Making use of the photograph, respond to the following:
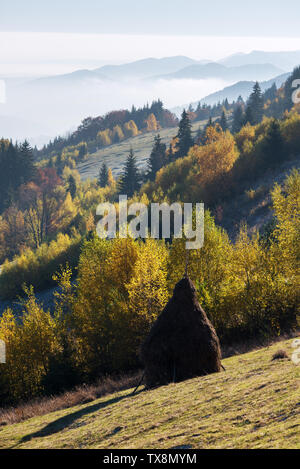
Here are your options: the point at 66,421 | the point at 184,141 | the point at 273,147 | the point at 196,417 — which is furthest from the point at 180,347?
the point at 184,141

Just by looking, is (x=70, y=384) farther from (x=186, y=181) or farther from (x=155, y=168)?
(x=155, y=168)

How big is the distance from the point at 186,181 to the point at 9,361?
57767mm

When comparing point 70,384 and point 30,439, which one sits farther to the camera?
point 70,384

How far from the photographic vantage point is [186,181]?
269 feet

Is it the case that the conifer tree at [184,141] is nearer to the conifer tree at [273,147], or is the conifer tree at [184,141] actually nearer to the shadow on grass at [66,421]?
the conifer tree at [273,147]

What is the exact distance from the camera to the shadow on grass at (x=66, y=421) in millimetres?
16547

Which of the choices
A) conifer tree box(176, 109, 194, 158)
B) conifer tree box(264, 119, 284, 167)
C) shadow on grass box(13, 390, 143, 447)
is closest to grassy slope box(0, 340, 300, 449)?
shadow on grass box(13, 390, 143, 447)

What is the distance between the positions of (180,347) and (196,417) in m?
5.44

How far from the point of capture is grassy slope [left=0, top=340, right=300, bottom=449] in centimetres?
1020

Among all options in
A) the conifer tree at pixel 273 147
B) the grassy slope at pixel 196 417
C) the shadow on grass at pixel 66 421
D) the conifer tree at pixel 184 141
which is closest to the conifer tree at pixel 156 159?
the conifer tree at pixel 184 141

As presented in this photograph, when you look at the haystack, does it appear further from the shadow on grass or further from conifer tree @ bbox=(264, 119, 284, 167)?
conifer tree @ bbox=(264, 119, 284, 167)

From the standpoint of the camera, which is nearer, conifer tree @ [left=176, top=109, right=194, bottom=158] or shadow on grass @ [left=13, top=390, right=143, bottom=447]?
shadow on grass @ [left=13, top=390, right=143, bottom=447]

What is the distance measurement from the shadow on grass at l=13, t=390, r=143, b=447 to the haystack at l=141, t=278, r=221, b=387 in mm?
1554
